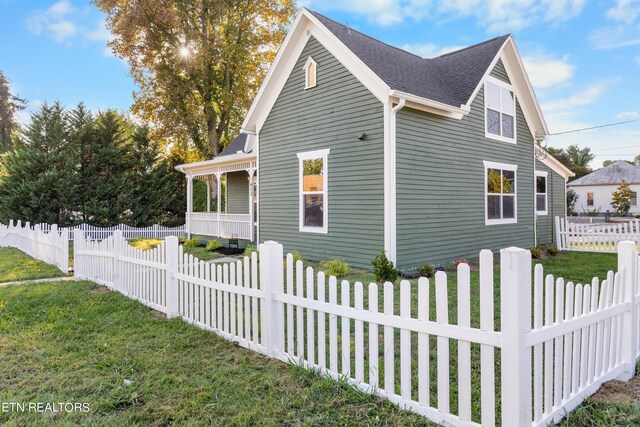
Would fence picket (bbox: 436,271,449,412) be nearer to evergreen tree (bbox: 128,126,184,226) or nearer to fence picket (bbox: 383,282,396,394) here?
fence picket (bbox: 383,282,396,394)

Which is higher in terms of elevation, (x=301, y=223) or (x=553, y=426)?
(x=301, y=223)

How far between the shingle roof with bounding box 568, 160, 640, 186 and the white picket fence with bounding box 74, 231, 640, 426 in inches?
1632

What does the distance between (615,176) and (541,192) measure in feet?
101

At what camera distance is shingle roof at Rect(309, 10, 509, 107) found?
903 cm

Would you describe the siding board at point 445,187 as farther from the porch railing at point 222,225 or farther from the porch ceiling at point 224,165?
the porch railing at point 222,225

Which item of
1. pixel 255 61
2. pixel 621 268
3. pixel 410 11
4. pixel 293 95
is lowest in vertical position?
pixel 621 268

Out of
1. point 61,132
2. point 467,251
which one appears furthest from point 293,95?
point 61,132

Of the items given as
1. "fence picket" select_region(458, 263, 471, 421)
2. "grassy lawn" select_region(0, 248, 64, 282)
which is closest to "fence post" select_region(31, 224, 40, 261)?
"grassy lawn" select_region(0, 248, 64, 282)

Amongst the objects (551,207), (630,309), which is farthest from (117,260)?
(551,207)

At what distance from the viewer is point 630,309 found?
3.32 meters

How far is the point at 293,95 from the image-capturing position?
10.6 metres

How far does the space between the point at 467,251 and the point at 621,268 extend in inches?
282

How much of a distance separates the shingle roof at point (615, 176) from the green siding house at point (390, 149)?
103 ft

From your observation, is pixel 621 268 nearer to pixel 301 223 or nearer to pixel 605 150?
pixel 301 223
